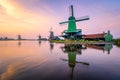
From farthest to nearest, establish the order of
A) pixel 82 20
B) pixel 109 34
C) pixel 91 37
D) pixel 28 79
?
1. pixel 91 37
2. pixel 109 34
3. pixel 82 20
4. pixel 28 79

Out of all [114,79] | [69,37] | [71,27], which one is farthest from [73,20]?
[114,79]

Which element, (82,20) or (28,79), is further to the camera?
(82,20)

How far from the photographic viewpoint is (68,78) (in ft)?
28.9

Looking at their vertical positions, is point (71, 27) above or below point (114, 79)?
above

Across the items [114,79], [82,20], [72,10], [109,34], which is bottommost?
[114,79]

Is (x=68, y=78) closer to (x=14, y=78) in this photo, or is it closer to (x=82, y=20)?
(x=14, y=78)

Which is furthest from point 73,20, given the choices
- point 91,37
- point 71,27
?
point 91,37

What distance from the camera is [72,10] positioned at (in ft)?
203

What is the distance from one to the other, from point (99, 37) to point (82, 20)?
39.3ft

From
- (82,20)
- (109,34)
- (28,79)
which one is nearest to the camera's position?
(28,79)

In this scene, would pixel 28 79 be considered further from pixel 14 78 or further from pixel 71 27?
pixel 71 27

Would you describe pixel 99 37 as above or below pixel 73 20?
below

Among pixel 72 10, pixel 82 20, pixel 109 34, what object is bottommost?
pixel 109 34

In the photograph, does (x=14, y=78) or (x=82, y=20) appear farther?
(x=82, y=20)
